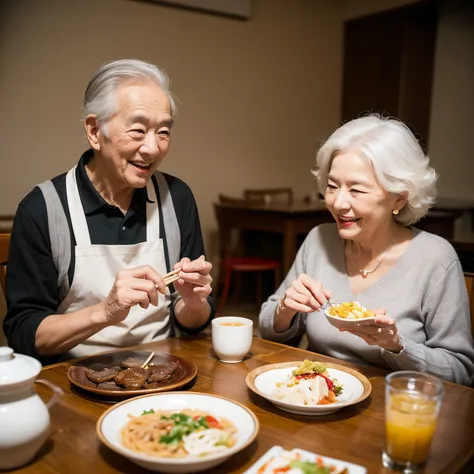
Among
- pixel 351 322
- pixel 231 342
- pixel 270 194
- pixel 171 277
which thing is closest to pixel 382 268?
pixel 351 322

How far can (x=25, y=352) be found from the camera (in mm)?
1440

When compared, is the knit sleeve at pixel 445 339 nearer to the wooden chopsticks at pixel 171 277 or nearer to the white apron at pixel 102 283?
the wooden chopsticks at pixel 171 277

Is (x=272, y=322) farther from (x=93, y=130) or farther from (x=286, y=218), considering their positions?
(x=286, y=218)

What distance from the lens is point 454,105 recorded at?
19.1 feet

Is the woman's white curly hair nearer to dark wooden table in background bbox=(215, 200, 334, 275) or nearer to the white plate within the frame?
the white plate

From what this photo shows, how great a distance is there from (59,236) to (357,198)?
2.86ft

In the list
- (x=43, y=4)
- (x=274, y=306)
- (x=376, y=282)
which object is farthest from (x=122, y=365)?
(x=43, y=4)

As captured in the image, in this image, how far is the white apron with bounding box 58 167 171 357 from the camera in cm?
156

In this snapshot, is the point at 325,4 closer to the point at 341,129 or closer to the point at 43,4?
the point at 43,4

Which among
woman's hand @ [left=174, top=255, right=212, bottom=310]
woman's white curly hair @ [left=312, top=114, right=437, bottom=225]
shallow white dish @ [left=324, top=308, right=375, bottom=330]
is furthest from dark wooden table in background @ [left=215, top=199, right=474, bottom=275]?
shallow white dish @ [left=324, top=308, right=375, bottom=330]

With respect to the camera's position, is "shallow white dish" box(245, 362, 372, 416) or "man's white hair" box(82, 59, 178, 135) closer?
"shallow white dish" box(245, 362, 372, 416)

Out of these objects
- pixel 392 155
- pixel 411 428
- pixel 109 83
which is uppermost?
pixel 109 83

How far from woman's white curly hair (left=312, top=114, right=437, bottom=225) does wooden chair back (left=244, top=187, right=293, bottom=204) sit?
3468mm

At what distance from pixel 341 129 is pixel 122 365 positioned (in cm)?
96
